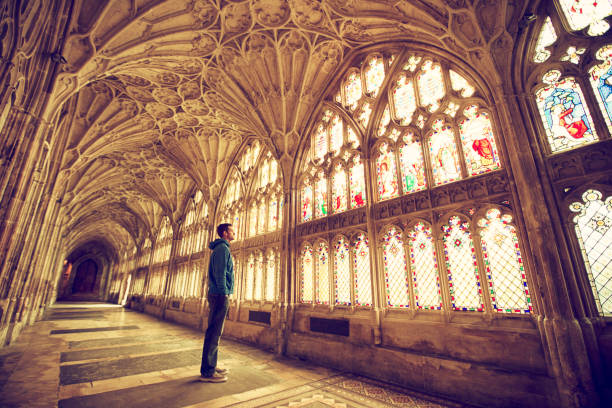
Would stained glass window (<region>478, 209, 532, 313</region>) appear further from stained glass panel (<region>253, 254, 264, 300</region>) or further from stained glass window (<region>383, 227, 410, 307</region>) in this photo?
stained glass panel (<region>253, 254, 264, 300</region>)

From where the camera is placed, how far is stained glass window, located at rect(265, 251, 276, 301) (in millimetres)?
9719

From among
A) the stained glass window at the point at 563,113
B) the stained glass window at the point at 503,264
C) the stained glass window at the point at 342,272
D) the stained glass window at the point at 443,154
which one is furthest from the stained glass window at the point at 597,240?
the stained glass window at the point at 342,272

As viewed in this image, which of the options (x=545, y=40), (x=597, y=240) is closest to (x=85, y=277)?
(x=597, y=240)

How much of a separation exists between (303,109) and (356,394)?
8704 mm

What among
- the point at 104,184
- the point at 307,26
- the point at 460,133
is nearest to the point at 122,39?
the point at 307,26

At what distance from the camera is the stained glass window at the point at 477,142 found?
5340 millimetres

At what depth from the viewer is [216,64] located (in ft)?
30.4

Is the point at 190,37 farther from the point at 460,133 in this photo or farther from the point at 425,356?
the point at 425,356

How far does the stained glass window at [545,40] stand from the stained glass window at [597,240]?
2.64m

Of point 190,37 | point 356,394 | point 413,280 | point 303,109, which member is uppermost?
point 190,37

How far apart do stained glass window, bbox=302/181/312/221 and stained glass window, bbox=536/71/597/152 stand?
20.2 ft

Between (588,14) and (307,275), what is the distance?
819 cm

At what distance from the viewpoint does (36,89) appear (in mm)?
5805

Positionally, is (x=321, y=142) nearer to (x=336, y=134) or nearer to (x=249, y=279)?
(x=336, y=134)
